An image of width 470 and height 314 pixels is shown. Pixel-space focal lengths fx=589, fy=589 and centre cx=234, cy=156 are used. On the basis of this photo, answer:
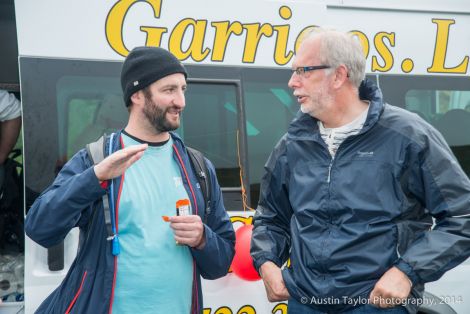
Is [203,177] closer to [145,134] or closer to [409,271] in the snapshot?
[145,134]

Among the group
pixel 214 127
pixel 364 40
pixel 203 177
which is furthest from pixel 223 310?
pixel 364 40

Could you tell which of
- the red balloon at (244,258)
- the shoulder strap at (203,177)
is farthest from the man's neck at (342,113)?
the red balloon at (244,258)

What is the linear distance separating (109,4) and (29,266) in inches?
58.5

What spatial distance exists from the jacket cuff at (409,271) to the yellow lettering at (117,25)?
6.43 ft

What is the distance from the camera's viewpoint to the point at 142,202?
2.31 metres

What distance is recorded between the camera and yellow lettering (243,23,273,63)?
3.51 meters

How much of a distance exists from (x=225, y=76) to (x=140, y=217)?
143cm

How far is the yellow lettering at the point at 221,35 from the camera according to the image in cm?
345

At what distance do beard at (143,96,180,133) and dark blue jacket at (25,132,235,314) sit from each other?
0.17 metres

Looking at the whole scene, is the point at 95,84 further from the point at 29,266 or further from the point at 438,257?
the point at 438,257

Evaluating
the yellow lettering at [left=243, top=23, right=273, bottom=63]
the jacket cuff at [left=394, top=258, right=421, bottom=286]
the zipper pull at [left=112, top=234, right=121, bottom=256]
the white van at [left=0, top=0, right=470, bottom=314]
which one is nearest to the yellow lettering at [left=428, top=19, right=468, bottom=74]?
the white van at [left=0, top=0, right=470, bottom=314]

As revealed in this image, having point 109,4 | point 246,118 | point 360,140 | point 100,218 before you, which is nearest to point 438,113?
point 246,118

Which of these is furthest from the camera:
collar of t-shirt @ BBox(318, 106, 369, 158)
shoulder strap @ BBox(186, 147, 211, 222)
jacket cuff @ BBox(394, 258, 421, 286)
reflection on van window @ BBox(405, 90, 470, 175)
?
reflection on van window @ BBox(405, 90, 470, 175)

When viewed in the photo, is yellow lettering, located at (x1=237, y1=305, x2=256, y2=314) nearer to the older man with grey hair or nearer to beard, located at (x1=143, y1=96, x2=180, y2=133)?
the older man with grey hair
